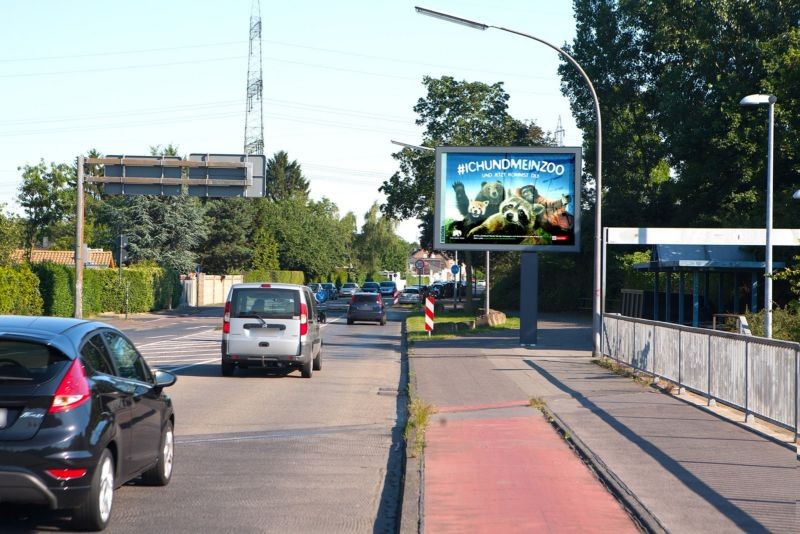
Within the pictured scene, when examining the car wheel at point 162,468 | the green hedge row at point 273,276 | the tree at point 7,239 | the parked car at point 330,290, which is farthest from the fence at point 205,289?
the car wheel at point 162,468

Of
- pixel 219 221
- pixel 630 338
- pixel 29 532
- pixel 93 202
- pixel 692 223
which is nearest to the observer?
pixel 29 532

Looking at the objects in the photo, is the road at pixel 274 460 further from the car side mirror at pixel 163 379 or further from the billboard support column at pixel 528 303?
the billboard support column at pixel 528 303

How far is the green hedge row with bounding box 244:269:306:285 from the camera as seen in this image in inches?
3258

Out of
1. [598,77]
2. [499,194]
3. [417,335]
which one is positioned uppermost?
[598,77]

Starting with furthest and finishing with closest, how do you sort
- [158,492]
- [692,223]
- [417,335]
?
[692,223] < [417,335] < [158,492]

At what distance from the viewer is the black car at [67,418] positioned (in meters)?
6.60

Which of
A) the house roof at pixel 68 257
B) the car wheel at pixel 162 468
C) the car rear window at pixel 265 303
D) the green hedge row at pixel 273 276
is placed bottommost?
the car wheel at pixel 162 468

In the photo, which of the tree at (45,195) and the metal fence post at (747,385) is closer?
the metal fence post at (747,385)

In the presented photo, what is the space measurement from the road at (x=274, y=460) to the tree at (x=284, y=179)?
11926cm

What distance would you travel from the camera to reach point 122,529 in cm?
729

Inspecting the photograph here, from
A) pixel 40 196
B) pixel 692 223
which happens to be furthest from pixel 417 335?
pixel 40 196

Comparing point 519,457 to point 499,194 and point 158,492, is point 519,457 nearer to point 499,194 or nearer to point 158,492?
point 158,492

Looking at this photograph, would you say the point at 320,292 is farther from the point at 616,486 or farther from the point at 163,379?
the point at 616,486

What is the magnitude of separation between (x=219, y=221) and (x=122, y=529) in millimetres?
80467
